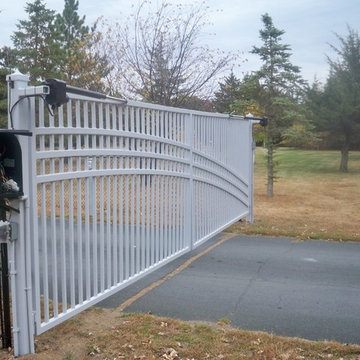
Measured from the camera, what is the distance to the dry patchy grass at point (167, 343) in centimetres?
371

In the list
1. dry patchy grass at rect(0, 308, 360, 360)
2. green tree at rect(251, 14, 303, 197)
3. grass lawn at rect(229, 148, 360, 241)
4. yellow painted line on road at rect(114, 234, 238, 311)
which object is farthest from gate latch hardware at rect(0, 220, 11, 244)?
green tree at rect(251, 14, 303, 197)

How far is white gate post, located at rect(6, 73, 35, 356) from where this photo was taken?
3.36 m

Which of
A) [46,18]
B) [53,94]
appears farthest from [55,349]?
[46,18]

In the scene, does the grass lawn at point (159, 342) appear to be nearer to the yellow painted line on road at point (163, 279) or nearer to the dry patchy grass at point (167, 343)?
the dry patchy grass at point (167, 343)

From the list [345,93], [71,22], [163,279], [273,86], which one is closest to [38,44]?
[71,22]

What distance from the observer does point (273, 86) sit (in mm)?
15844

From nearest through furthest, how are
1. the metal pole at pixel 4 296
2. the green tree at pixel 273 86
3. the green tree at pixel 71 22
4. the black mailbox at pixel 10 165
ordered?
the black mailbox at pixel 10 165
the metal pole at pixel 4 296
the green tree at pixel 273 86
the green tree at pixel 71 22

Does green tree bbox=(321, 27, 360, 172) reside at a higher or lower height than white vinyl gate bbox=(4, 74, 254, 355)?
higher

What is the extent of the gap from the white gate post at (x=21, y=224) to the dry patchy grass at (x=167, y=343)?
1.19 ft

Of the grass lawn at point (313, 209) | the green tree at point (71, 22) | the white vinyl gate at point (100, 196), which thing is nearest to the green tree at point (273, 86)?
the grass lawn at point (313, 209)

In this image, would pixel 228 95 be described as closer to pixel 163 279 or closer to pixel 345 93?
pixel 345 93

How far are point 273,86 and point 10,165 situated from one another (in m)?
13.5

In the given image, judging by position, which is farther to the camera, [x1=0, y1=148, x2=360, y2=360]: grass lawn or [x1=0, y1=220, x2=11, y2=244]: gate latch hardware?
[x1=0, y1=148, x2=360, y2=360]: grass lawn

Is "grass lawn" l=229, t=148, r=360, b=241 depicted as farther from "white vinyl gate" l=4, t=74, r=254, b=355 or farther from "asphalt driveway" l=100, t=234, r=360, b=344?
"white vinyl gate" l=4, t=74, r=254, b=355
